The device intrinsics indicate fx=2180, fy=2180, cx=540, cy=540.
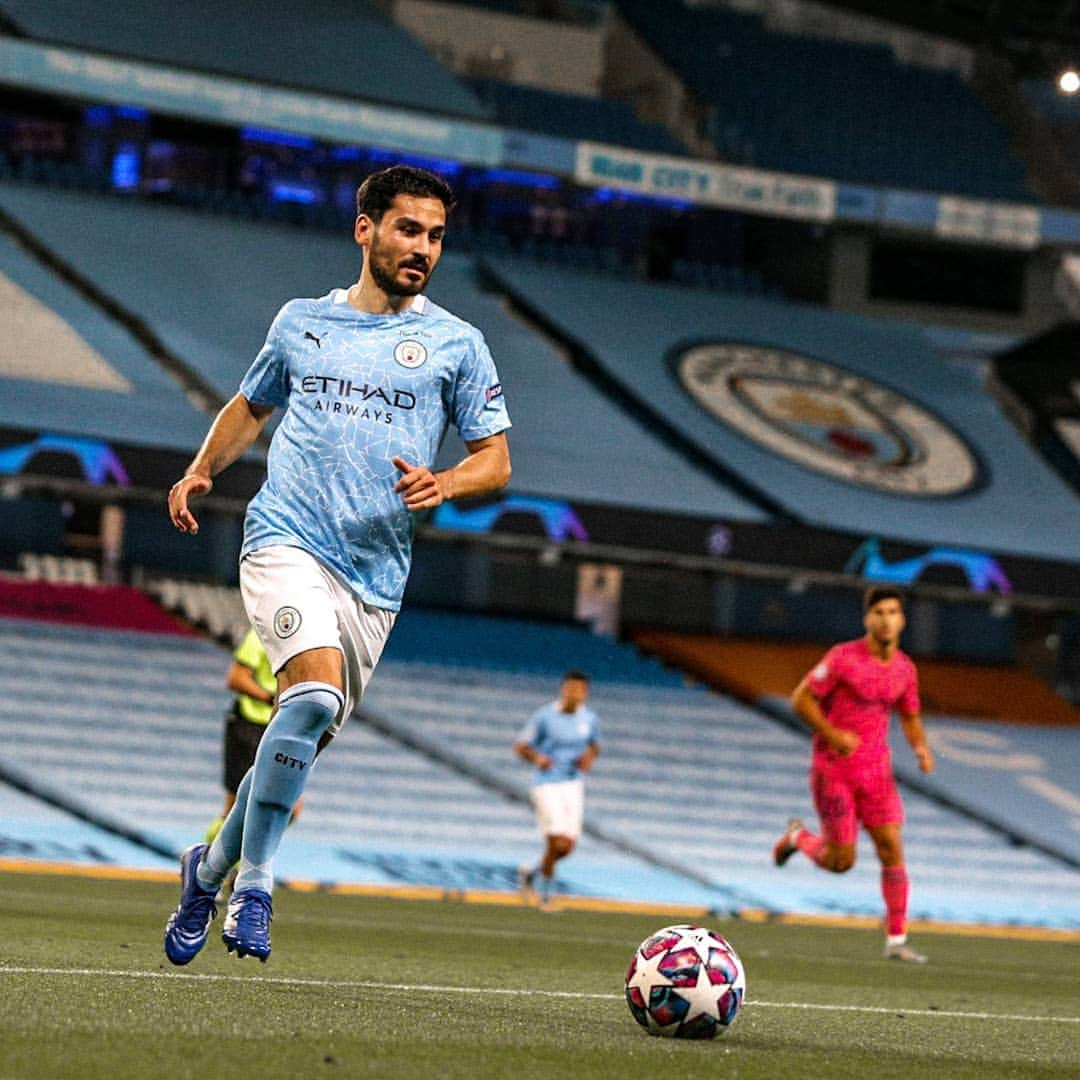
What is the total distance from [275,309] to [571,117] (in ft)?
24.0

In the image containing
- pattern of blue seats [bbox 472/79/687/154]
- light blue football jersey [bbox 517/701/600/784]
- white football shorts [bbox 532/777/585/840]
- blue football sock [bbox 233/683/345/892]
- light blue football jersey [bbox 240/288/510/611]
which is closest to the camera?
blue football sock [bbox 233/683/345/892]

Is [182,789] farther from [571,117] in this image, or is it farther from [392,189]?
[392,189]

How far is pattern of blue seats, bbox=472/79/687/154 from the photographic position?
34750 millimetres

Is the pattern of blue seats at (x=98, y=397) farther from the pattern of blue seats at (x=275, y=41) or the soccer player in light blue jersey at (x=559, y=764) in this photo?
the soccer player in light blue jersey at (x=559, y=764)

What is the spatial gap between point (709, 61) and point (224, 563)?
505 inches

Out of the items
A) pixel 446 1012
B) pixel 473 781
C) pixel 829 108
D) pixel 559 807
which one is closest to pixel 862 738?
pixel 559 807

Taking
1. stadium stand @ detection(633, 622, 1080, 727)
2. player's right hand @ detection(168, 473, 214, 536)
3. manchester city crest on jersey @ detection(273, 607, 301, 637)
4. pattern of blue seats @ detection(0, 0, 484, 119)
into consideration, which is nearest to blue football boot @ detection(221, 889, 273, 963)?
manchester city crest on jersey @ detection(273, 607, 301, 637)

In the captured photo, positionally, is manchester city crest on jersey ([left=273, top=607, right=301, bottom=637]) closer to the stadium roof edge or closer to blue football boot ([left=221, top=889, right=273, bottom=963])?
blue football boot ([left=221, top=889, right=273, bottom=963])

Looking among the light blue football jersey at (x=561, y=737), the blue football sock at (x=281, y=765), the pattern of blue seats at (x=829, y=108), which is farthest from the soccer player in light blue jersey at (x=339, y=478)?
the pattern of blue seats at (x=829, y=108)

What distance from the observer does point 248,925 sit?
246 inches

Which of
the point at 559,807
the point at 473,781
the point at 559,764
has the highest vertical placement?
the point at 559,764

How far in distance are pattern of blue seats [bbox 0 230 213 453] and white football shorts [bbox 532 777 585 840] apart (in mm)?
8520

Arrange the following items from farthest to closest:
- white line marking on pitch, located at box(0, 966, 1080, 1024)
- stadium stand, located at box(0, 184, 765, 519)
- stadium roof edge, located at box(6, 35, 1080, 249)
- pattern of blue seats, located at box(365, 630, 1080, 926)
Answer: stadium roof edge, located at box(6, 35, 1080, 249) → stadium stand, located at box(0, 184, 765, 519) → pattern of blue seats, located at box(365, 630, 1080, 926) → white line marking on pitch, located at box(0, 966, 1080, 1024)

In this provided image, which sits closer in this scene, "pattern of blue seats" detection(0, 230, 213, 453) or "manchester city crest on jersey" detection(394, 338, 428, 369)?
"manchester city crest on jersey" detection(394, 338, 428, 369)
